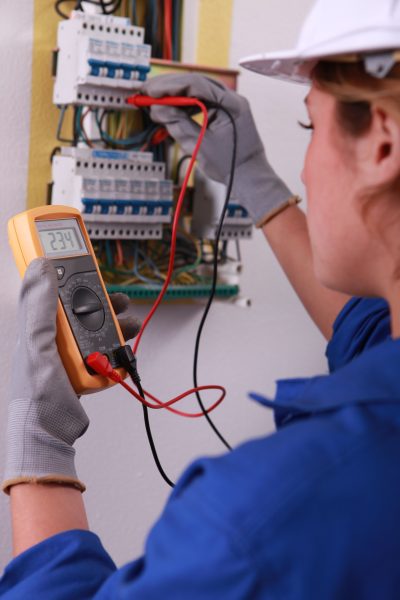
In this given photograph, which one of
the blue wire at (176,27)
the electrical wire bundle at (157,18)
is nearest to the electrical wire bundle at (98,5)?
the electrical wire bundle at (157,18)

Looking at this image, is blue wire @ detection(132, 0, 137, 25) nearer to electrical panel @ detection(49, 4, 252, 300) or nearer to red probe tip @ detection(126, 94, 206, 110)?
electrical panel @ detection(49, 4, 252, 300)

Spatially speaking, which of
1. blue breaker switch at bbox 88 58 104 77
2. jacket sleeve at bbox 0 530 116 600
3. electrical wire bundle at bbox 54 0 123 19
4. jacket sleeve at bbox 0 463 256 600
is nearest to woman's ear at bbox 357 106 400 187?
jacket sleeve at bbox 0 463 256 600

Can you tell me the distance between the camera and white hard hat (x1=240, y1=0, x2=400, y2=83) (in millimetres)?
704

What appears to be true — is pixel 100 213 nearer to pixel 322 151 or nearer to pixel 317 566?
pixel 322 151

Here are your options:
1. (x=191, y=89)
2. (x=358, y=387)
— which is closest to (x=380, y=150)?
(x=358, y=387)

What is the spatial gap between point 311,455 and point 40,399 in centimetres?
48

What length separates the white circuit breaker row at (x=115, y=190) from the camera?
1359 mm

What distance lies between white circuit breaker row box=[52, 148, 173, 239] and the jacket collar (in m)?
0.73

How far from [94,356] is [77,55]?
0.55 m

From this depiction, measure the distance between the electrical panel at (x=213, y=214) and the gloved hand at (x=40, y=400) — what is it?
0.51 m

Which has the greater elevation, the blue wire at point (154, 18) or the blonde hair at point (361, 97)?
the blue wire at point (154, 18)

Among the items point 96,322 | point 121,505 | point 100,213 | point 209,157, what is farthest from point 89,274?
point 121,505

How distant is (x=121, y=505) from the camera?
5.23ft

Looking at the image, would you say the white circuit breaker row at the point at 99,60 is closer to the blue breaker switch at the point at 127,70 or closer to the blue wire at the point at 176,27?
the blue breaker switch at the point at 127,70
